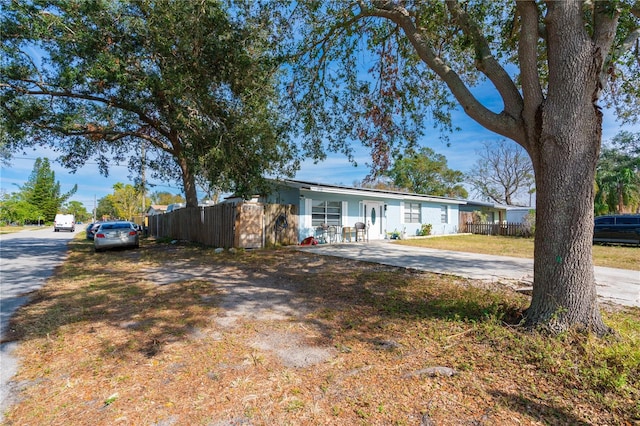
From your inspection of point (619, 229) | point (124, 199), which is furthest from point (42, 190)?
point (619, 229)

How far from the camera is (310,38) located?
22.0 ft

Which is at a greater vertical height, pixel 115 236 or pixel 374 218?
pixel 374 218

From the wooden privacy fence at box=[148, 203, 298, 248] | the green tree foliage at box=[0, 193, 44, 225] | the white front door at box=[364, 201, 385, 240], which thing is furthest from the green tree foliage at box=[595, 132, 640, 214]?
the green tree foliage at box=[0, 193, 44, 225]

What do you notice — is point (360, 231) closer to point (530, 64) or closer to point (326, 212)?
point (326, 212)

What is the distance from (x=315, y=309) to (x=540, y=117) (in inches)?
158

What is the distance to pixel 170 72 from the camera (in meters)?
7.98

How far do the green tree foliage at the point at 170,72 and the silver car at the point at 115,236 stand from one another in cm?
455

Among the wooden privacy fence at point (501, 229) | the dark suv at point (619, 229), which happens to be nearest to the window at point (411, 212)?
the wooden privacy fence at point (501, 229)

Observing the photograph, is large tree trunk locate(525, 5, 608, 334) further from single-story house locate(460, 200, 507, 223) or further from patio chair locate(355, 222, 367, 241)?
single-story house locate(460, 200, 507, 223)

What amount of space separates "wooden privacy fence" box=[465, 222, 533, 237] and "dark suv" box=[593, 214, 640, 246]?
532 centimetres

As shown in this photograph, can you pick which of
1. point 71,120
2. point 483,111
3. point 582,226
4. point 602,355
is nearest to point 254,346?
point 602,355

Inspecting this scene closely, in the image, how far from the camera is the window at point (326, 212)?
15422 mm

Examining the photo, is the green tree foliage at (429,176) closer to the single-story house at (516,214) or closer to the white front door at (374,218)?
the single-story house at (516,214)

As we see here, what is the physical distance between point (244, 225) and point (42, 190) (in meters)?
67.7
